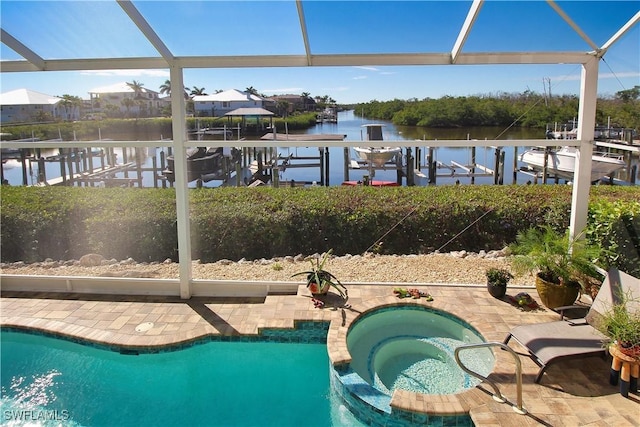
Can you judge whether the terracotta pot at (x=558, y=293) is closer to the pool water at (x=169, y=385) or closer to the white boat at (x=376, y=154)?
the pool water at (x=169, y=385)

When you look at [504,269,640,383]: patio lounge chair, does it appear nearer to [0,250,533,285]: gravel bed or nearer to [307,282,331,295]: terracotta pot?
[0,250,533,285]: gravel bed

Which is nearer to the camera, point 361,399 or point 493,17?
point 361,399

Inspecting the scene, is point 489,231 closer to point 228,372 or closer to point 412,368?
point 412,368

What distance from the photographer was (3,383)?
501cm

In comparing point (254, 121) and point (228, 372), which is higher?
point (254, 121)

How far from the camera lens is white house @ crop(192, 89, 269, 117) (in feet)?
21.0

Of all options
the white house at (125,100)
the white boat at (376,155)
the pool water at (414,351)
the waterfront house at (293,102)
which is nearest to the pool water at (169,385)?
the pool water at (414,351)

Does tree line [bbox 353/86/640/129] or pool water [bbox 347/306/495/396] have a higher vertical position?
tree line [bbox 353/86/640/129]

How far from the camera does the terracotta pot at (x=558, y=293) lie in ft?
18.8

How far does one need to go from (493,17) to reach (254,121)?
11.3 ft

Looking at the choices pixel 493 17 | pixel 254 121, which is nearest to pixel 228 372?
pixel 254 121

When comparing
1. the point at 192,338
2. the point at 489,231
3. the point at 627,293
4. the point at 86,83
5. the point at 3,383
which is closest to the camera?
the point at 627,293

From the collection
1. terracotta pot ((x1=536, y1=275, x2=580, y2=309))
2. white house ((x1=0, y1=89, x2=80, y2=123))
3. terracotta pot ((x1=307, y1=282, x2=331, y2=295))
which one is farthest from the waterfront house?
terracotta pot ((x1=536, y1=275, x2=580, y2=309))

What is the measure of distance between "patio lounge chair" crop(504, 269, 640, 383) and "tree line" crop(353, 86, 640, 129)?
2.21 meters
